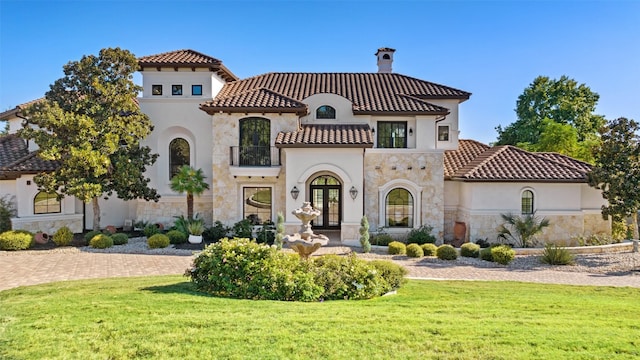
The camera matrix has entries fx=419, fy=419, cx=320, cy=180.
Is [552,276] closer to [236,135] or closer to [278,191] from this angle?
[278,191]

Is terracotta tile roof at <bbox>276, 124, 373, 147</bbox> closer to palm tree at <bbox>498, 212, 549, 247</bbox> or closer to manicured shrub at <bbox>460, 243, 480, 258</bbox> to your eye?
manicured shrub at <bbox>460, 243, 480, 258</bbox>

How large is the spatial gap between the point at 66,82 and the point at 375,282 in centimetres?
1738

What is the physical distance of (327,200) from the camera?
2280 centimetres

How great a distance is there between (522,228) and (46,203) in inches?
894

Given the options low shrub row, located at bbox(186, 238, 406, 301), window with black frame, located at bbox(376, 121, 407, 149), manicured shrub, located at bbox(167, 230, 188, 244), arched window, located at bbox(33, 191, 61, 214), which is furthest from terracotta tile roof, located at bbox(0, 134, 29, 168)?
window with black frame, located at bbox(376, 121, 407, 149)

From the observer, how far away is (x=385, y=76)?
2728 centimetres

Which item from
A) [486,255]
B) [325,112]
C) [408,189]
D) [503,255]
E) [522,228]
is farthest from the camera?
[325,112]

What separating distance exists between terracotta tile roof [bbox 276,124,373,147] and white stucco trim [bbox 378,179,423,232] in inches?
114

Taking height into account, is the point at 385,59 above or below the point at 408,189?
above

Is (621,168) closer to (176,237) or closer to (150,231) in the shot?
(176,237)

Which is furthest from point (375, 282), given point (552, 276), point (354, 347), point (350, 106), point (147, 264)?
point (350, 106)

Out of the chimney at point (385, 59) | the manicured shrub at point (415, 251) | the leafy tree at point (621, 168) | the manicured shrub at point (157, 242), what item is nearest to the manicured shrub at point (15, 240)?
the manicured shrub at point (157, 242)

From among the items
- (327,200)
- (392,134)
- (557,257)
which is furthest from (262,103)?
(557,257)

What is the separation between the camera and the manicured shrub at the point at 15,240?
682 inches
